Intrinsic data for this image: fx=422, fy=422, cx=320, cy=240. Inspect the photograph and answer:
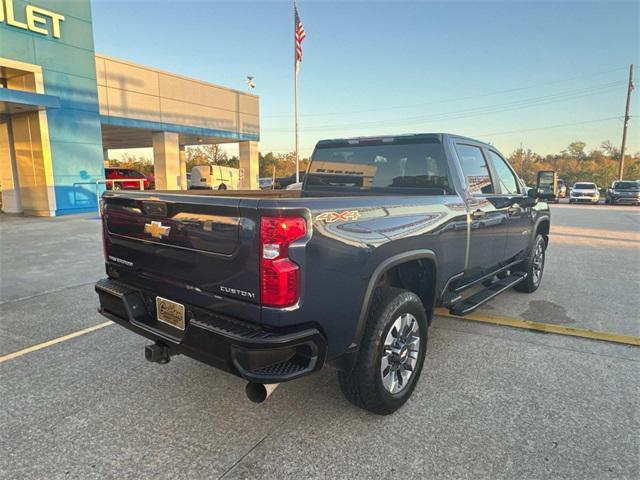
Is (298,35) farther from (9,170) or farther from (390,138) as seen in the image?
(390,138)

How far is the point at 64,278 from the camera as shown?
6352 millimetres

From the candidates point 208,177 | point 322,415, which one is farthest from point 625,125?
point 322,415

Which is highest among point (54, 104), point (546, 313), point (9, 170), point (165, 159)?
point (54, 104)

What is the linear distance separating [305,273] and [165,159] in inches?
847

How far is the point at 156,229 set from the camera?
2617 millimetres

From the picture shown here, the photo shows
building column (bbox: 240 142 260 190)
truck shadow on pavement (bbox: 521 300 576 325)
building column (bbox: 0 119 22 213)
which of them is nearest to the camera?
truck shadow on pavement (bbox: 521 300 576 325)

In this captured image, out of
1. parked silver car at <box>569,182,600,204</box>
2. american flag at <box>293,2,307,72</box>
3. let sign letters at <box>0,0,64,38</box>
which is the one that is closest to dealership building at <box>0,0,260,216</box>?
let sign letters at <box>0,0,64,38</box>

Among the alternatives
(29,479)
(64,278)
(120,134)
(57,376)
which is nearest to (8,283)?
(64,278)

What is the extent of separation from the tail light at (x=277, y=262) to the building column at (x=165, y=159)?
2068 centimetres

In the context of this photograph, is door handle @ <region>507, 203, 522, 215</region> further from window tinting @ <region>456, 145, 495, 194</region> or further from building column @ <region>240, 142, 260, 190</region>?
building column @ <region>240, 142, 260, 190</region>

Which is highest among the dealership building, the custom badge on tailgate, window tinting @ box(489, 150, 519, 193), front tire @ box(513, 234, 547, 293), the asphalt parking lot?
the dealership building

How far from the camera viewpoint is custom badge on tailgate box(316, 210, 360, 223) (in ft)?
7.35

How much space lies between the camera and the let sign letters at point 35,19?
12.6 meters

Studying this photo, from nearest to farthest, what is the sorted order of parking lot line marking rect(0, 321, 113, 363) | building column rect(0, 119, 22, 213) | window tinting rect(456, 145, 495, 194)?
parking lot line marking rect(0, 321, 113, 363) < window tinting rect(456, 145, 495, 194) < building column rect(0, 119, 22, 213)
